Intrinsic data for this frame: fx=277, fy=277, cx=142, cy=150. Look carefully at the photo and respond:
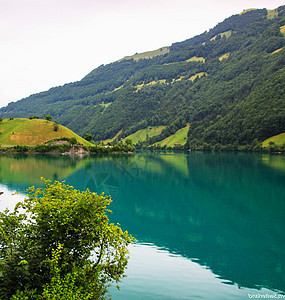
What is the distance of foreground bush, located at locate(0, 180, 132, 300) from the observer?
1012cm

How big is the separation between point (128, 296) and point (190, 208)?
2544 cm

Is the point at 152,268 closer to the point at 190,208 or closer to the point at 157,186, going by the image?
the point at 190,208

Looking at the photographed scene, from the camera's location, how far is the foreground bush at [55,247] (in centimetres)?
1012

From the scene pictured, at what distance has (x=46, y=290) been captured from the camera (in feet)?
33.2

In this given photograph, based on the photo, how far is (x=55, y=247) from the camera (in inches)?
457

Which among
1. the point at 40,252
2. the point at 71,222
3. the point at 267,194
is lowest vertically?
the point at 267,194

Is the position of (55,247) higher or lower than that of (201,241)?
higher

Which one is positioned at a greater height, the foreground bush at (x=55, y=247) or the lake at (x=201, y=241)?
the foreground bush at (x=55, y=247)

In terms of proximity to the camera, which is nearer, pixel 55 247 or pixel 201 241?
pixel 55 247

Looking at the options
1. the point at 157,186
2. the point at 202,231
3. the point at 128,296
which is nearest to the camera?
the point at 128,296

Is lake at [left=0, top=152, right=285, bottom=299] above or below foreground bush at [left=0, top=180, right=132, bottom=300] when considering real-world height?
below

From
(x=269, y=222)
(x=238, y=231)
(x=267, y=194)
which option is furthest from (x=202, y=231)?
(x=267, y=194)

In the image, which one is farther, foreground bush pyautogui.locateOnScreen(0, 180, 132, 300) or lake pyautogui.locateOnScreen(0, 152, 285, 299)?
lake pyautogui.locateOnScreen(0, 152, 285, 299)

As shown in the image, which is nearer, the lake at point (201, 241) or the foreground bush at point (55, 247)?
the foreground bush at point (55, 247)
